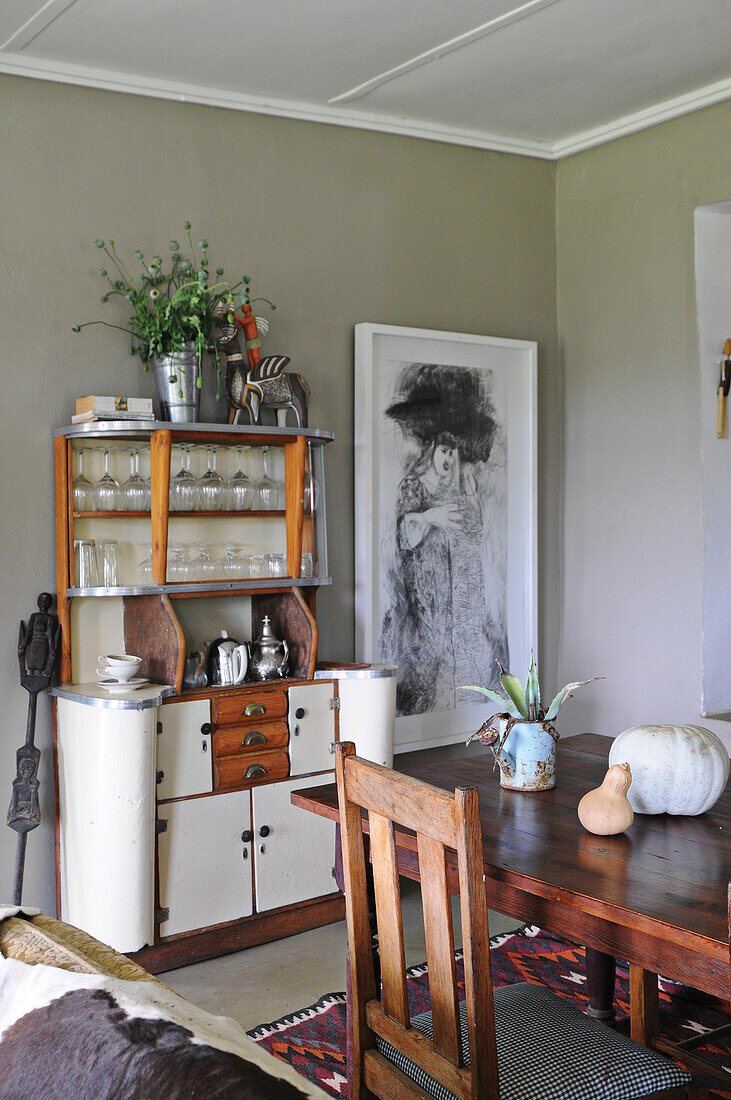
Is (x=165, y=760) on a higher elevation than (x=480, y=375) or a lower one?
lower

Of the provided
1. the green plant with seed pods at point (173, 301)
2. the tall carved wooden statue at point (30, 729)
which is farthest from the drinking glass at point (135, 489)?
the tall carved wooden statue at point (30, 729)

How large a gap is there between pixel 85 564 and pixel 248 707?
70 cm

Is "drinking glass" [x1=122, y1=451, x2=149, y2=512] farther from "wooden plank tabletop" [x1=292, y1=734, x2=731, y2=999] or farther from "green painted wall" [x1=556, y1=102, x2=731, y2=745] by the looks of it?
"green painted wall" [x1=556, y1=102, x2=731, y2=745]

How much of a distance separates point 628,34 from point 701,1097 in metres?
3.00

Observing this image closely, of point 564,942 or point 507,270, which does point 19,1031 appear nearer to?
point 564,942

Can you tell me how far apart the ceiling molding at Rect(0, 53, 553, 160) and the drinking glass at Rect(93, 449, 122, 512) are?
129 centimetres

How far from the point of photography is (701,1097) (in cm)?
187

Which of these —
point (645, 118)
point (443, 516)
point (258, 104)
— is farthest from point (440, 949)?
point (645, 118)

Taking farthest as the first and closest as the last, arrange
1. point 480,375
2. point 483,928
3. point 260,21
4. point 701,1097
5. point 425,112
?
1. point 480,375
2. point 425,112
3. point 260,21
4. point 701,1097
5. point 483,928

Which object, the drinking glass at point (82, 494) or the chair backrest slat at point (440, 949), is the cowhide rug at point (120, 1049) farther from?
the drinking glass at point (82, 494)

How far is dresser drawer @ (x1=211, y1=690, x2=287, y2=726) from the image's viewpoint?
11.0 feet

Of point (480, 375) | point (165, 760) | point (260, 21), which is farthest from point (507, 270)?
point (165, 760)

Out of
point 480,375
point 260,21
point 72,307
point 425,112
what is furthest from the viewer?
point 480,375

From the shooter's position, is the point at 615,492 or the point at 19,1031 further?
the point at 615,492
